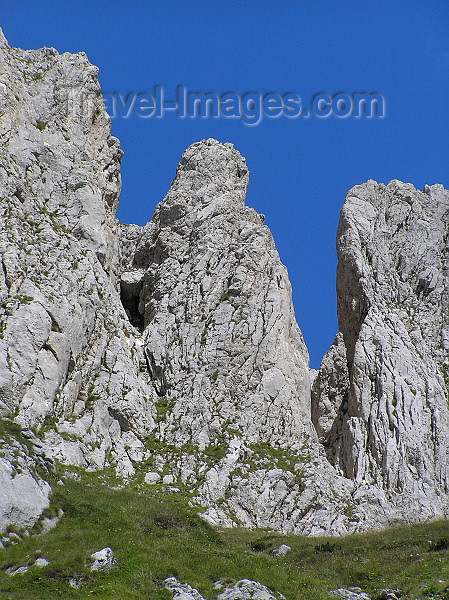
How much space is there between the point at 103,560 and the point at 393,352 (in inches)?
1708

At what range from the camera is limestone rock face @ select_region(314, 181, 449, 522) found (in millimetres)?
57844

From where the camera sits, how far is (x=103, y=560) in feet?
88.9

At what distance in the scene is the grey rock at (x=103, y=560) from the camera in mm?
26719

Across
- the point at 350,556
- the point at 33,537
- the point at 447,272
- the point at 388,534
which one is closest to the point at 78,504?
the point at 33,537

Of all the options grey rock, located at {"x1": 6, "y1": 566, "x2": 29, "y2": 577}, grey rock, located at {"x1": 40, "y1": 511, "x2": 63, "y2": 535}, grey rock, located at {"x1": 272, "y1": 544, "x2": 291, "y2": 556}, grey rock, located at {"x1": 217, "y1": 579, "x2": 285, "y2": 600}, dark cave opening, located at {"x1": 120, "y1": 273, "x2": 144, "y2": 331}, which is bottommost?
grey rock, located at {"x1": 217, "y1": 579, "x2": 285, "y2": 600}

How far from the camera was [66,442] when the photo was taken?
47.5 m

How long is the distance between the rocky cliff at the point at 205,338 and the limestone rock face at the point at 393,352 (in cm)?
18

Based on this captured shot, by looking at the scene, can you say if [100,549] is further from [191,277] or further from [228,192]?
[228,192]

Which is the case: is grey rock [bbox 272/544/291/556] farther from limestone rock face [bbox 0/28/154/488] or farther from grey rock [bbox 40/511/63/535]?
limestone rock face [bbox 0/28/154/488]

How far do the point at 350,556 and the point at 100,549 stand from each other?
1302 centimetres

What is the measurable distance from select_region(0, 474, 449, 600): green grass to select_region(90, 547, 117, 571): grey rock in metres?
0.30

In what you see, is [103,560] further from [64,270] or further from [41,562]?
[64,270]

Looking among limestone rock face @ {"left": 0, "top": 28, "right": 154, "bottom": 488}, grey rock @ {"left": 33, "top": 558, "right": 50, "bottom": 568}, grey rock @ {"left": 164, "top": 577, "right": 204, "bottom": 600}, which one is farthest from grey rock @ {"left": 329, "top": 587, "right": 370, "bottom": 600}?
limestone rock face @ {"left": 0, "top": 28, "right": 154, "bottom": 488}

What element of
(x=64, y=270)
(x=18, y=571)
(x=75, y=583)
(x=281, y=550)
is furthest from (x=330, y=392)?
(x=18, y=571)
